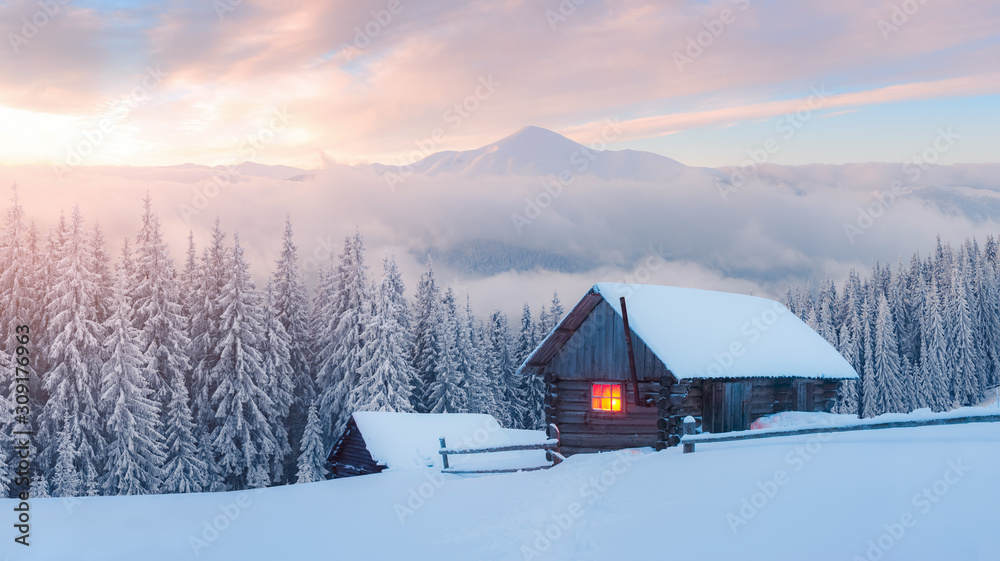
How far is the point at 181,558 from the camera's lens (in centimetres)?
1430

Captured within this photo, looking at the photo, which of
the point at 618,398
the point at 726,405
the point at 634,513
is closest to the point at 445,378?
the point at 618,398

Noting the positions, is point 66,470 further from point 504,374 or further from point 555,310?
point 555,310

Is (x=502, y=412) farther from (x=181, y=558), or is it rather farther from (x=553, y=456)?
(x=181, y=558)

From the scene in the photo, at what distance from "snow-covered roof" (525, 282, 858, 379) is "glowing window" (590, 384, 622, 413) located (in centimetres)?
212

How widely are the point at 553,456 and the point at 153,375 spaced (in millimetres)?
24296

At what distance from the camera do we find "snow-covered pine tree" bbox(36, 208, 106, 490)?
106ft

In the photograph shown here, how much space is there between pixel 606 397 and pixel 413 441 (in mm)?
9658

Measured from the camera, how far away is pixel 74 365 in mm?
32594

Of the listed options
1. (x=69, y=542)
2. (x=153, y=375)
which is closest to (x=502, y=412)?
(x=153, y=375)

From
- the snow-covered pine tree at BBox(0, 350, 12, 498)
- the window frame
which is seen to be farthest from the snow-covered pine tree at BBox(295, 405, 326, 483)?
the window frame

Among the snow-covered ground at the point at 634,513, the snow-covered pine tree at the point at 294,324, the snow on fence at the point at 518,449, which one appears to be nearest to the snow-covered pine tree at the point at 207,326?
the snow-covered pine tree at the point at 294,324

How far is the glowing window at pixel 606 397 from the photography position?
23.7 metres

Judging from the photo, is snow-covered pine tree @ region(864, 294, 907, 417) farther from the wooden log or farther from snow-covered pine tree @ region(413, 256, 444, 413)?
the wooden log

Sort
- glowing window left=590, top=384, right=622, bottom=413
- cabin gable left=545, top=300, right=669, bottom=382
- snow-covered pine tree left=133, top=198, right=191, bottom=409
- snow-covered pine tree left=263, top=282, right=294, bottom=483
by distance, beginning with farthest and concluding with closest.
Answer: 1. snow-covered pine tree left=263, top=282, right=294, bottom=483
2. snow-covered pine tree left=133, top=198, right=191, bottom=409
3. glowing window left=590, top=384, right=622, bottom=413
4. cabin gable left=545, top=300, right=669, bottom=382
